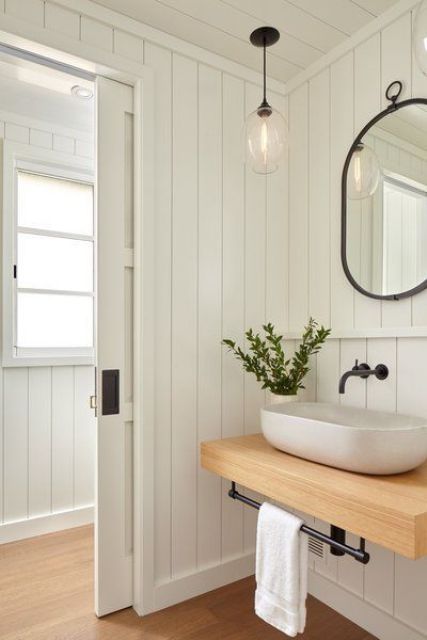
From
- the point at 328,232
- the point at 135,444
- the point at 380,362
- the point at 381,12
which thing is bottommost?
the point at 135,444

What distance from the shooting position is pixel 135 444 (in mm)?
1946

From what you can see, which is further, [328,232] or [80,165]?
[80,165]

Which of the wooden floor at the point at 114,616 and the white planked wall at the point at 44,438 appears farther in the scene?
the white planked wall at the point at 44,438

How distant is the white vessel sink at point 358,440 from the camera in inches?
52.5

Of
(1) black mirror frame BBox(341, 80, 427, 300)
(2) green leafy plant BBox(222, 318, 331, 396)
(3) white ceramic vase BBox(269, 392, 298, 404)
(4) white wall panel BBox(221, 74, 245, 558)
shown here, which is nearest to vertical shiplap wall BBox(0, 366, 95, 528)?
(4) white wall panel BBox(221, 74, 245, 558)

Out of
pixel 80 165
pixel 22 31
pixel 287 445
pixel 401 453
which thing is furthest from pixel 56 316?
pixel 401 453

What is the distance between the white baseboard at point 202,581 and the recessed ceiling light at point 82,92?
2320 mm

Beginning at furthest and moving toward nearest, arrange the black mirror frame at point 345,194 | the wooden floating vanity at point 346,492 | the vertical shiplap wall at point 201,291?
the vertical shiplap wall at point 201,291 < the black mirror frame at point 345,194 < the wooden floating vanity at point 346,492

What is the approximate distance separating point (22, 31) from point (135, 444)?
1623mm

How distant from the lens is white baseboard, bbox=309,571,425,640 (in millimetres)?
1725

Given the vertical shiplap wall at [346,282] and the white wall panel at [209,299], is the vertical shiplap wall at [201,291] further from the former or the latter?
the vertical shiplap wall at [346,282]

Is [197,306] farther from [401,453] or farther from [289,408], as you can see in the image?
[401,453]

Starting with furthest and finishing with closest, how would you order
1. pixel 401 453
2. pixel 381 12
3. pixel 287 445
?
pixel 381 12 < pixel 287 445 < pixel 401 453

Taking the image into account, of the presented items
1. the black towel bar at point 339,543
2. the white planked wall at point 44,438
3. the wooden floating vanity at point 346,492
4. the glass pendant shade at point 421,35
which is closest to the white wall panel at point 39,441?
the white planked wall at point 44,438
